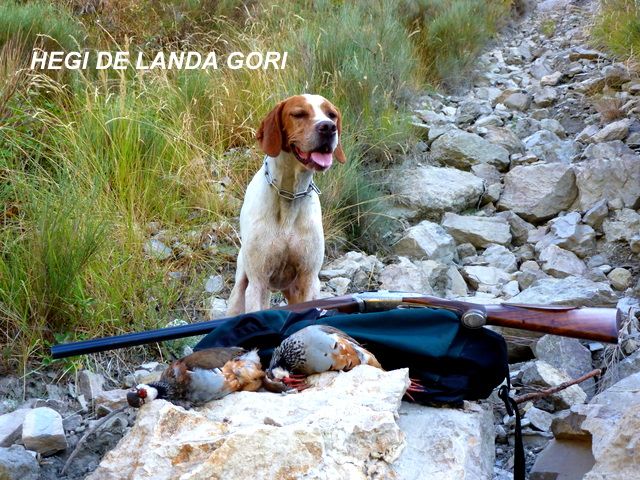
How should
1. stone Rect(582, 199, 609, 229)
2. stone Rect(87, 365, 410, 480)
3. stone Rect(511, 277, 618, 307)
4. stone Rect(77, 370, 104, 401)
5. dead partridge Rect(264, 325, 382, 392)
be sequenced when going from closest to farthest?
stone Rect(87, 365, 410, 480), dead partridge Rect(264, 325, 382, 392), stone Rect(77, 370, 104, 401), stone Rect(511, 277, 618, 307), stone Rect(582, 199, 609, 229)

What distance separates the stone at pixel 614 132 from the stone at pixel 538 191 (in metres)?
0.78

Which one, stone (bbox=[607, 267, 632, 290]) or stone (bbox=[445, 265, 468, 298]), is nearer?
stone (bbox=[607, 267, 632, 290])

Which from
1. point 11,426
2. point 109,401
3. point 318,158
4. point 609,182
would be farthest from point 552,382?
point 609,182

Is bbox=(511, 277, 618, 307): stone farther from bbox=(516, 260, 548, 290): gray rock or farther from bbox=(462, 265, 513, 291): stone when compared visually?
Result: bbox=(462, 265, 513, 291): stone

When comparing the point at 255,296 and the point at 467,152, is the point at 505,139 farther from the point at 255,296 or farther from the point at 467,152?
the point at 255,296

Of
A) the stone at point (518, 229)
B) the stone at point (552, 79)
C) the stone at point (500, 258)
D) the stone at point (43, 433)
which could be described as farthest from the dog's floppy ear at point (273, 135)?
the stone at point (552, 79)

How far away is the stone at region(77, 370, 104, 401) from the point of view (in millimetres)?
3820

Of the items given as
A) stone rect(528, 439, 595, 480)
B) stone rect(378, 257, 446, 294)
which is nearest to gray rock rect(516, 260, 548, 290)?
stone rect(378, 257, 446, 294)

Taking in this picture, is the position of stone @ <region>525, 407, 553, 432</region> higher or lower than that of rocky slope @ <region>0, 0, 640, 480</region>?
lower

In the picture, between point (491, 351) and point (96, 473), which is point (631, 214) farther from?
point (96, 473)

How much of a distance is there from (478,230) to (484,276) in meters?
0.65

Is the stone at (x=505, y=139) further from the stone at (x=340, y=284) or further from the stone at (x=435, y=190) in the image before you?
the stone at (x=340, y=284)

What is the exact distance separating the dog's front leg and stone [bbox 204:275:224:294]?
3.06 ft

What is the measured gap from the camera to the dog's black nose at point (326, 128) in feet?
12.9
